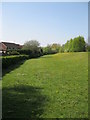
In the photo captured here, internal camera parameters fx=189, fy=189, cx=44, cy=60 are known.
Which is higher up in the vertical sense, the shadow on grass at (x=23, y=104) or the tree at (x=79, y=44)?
the tree at (x=79, y=44)

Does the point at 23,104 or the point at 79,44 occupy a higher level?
the point at 79,44

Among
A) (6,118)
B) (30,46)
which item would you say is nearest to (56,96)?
(6,118)

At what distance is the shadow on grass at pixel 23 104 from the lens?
5094 mm

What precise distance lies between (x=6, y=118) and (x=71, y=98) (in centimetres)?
277

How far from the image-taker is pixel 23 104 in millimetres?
5984

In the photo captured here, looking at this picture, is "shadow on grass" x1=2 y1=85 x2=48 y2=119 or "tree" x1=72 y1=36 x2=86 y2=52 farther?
→ "tree" x1=72 y1=36 x2=86 y2=52

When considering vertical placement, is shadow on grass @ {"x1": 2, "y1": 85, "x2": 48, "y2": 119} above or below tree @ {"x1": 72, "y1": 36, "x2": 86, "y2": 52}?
below

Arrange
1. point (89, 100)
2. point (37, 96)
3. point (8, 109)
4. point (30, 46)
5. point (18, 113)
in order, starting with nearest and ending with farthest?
point (18, 113)
point (8, 109)
point (89, 100)
point (37, 96)
point (30, 46)

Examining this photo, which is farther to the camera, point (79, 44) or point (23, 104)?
point (79, 44)

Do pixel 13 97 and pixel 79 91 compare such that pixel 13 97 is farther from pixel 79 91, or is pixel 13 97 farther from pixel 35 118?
pixel 79 91

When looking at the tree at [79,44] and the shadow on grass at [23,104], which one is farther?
the tree at [79,44]

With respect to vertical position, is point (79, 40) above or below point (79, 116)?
above

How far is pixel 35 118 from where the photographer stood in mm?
4801

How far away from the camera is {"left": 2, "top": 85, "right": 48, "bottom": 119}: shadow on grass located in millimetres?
5094
